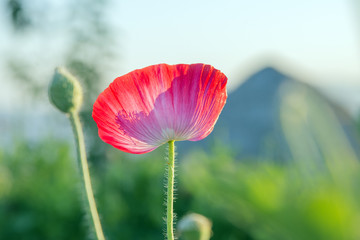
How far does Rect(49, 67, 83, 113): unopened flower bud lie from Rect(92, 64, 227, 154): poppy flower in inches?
2.0

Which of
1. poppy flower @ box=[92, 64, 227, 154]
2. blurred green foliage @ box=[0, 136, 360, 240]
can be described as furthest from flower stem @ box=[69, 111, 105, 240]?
blurred green foliage @ box=[0, 136, 360, 240]

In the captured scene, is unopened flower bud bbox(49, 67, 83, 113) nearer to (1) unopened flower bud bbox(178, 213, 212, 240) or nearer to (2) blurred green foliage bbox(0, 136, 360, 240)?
(1) unopened flower bud bbox(178, 213, 212, 240)

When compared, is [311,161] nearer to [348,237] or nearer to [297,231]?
[297,231]

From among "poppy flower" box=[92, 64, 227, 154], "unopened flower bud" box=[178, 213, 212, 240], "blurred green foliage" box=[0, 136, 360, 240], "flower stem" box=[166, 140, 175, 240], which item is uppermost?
"poppy flower" box=[92, 64, 227, 154]

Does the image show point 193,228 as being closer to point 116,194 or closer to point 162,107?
point 162,107

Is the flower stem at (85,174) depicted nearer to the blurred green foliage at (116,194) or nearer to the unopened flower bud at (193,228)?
the unopened flower bud at (193,228)

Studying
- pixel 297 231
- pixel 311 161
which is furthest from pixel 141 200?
pixel 297 231

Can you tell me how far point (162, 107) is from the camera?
0.38 meters

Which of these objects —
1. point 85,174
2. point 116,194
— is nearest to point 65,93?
point 85,174

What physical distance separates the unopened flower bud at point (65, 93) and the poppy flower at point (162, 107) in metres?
0.05

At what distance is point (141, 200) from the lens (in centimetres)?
228

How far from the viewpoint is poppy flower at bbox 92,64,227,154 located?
37 centimetres

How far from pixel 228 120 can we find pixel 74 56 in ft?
5.32

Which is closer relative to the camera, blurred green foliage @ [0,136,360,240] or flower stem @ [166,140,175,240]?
flower stem @ [166,140,175,240]
